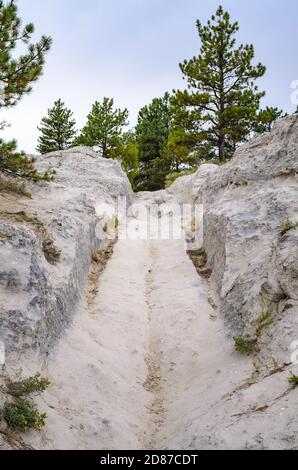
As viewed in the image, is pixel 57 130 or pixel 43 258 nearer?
pixel 43 258

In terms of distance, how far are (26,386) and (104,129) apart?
25.0 meters

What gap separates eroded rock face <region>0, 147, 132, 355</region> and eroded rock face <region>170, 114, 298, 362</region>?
146 inches

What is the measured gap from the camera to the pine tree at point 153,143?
3578 centimetres

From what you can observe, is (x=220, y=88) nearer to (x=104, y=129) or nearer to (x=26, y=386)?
(x=104, y=129)

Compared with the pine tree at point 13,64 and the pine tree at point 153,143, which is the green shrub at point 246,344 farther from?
the pine tree at point 153,143

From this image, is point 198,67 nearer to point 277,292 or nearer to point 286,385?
point 277,292

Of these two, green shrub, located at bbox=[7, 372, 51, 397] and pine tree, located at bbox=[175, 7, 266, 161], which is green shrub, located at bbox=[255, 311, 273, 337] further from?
pine tree, located at bbox=[175, 7, 266, 161]

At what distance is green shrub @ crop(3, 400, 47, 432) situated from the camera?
5828 mm

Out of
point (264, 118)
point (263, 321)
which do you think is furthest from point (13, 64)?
point (264, 118)

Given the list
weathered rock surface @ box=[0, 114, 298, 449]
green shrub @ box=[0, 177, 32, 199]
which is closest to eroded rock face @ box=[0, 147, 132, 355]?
weathered rock surface @ box=[0, 114, 298, 449]

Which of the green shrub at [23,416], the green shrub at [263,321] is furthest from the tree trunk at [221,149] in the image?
the green shrub at [23,416]

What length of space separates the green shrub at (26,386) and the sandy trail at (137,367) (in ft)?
1.50

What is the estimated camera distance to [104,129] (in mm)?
29344
